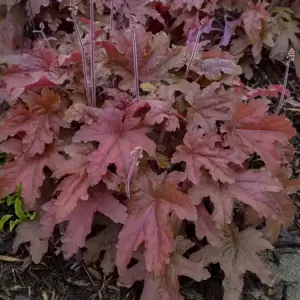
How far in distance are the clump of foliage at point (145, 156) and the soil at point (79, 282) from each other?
4.9 inches

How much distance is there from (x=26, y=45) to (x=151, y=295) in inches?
56.6

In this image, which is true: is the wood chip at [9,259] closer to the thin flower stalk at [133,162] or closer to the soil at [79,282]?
the soil at [79,282]

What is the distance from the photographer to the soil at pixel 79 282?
210 cm

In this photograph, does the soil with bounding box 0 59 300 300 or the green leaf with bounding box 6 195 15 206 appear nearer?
the soil with bounding box 0 59 300 300

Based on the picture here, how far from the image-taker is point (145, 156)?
199cm

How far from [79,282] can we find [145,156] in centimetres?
57

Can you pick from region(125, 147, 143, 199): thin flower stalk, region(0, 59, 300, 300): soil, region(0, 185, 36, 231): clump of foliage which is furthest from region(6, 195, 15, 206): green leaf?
region(125, 147, 143, 199): thin flower stalk

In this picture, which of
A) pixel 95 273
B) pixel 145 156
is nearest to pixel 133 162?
pixel 145 156

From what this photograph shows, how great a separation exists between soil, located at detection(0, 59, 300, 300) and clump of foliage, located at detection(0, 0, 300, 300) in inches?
4.9

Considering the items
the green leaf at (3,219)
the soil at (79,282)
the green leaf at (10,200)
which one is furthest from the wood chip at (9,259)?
the green leaf at (10,200)

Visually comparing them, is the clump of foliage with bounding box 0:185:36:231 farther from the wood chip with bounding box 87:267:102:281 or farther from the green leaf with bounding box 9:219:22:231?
the wood chip with bounding box 87:267:102:281

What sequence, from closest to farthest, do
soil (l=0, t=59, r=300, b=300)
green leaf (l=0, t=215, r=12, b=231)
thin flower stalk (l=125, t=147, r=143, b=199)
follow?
thin flower stalk (l=125, t=147, r=143, b=199)
soil (l=0, t=59, r=300, b=300)
green leaf (l=0, t=215, r=12, b=231)

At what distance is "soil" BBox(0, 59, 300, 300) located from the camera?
2.10 m

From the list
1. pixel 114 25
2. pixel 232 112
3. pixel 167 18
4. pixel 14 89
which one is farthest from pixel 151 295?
pixel 167 18
